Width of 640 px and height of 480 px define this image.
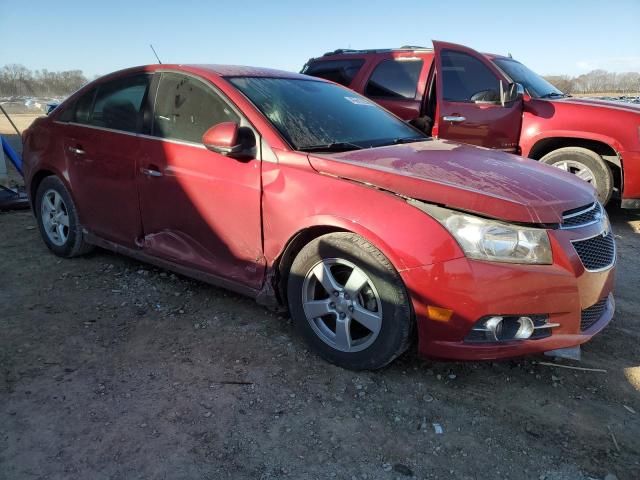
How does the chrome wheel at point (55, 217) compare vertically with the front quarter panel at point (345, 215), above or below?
below

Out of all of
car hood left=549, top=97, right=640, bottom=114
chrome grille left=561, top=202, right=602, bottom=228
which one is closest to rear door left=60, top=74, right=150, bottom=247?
chrome grille left=561, top=202, right=602, bottom=228

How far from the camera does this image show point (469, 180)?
277 cm

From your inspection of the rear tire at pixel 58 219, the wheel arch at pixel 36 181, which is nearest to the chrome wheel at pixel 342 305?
the rear tire at pixel 58 219

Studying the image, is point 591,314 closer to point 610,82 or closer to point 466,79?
point 466,79

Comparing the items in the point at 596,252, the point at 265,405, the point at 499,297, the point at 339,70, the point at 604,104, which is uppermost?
the point at 339,70

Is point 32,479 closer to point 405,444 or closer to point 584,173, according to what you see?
point 405,444

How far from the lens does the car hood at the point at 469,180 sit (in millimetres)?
2576

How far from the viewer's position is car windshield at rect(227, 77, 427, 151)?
3324 mm

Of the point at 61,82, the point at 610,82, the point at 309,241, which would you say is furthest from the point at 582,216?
the point at 61,82

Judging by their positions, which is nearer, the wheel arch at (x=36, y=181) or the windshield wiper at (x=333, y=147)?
the windshield wiper at (x=333, y=147)

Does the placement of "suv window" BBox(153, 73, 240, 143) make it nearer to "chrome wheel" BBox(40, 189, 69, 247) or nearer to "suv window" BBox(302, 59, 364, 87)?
"chrome wheel" BBox(40, 189, 69, 247)

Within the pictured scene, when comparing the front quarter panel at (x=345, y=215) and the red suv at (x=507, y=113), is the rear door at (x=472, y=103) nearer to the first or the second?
the red suv at (x=507, y=113)

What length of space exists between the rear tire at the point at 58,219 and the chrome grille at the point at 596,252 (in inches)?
148

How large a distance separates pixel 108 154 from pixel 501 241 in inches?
114
